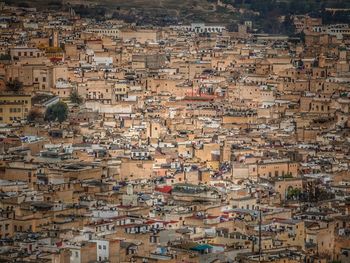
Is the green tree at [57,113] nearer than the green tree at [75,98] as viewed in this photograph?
Yes

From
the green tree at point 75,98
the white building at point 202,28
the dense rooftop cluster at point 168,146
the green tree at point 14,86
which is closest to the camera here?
the dense rooftop cluster at point 168,146

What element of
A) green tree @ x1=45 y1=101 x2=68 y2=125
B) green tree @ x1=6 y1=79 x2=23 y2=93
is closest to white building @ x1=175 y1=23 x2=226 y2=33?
green tree @ x1=6 y1=79 x2=23 y2=93

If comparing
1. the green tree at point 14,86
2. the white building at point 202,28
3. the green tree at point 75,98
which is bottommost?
the white building at point 202,28

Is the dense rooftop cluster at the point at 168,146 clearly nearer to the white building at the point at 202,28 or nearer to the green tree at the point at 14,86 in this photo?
the green tree at the point at 14,86

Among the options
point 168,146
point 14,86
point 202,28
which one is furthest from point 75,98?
point 202,28

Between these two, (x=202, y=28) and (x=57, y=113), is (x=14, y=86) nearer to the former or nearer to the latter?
(x=57, y=113)

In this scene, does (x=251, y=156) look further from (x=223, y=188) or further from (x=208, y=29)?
(x=208, y=29)

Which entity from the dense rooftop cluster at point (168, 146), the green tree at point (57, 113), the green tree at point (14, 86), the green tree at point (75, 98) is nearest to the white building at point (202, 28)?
the dense rooftop cluster at point (168, 146)
